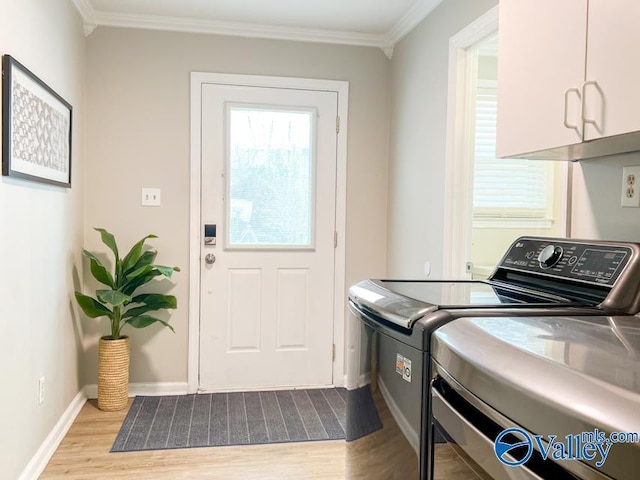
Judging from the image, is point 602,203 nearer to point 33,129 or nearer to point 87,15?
point 33,129

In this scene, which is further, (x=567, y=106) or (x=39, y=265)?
(x=39, y=265)

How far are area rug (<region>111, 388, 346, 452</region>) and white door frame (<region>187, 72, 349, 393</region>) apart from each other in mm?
300

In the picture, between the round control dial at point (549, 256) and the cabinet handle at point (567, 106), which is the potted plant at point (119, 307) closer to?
the round control dial at point (549, 256)

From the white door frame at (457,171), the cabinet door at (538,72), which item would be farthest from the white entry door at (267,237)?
the cabinet door at (538,72)

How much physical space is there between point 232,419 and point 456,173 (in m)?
1.84

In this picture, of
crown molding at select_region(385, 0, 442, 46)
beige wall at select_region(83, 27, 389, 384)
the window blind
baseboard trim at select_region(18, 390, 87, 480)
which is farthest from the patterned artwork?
the window blind

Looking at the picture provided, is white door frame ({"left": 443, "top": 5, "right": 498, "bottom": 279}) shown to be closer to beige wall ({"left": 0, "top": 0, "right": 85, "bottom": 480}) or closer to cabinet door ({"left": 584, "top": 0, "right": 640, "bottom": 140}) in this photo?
cabinet door ({"left": 584, "top": 0, "right": 640, "bottom": 140})

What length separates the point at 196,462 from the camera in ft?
8.36

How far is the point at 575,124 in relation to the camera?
4.49ft

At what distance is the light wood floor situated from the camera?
2.42m

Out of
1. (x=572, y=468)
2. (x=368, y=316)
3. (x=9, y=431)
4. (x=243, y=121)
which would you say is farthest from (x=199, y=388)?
(x=572, y=468)

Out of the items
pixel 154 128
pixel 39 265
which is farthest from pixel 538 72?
pixel 154 128

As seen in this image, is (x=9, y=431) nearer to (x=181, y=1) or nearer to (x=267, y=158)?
(x=267, y=158)

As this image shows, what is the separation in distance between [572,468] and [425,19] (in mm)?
2873
